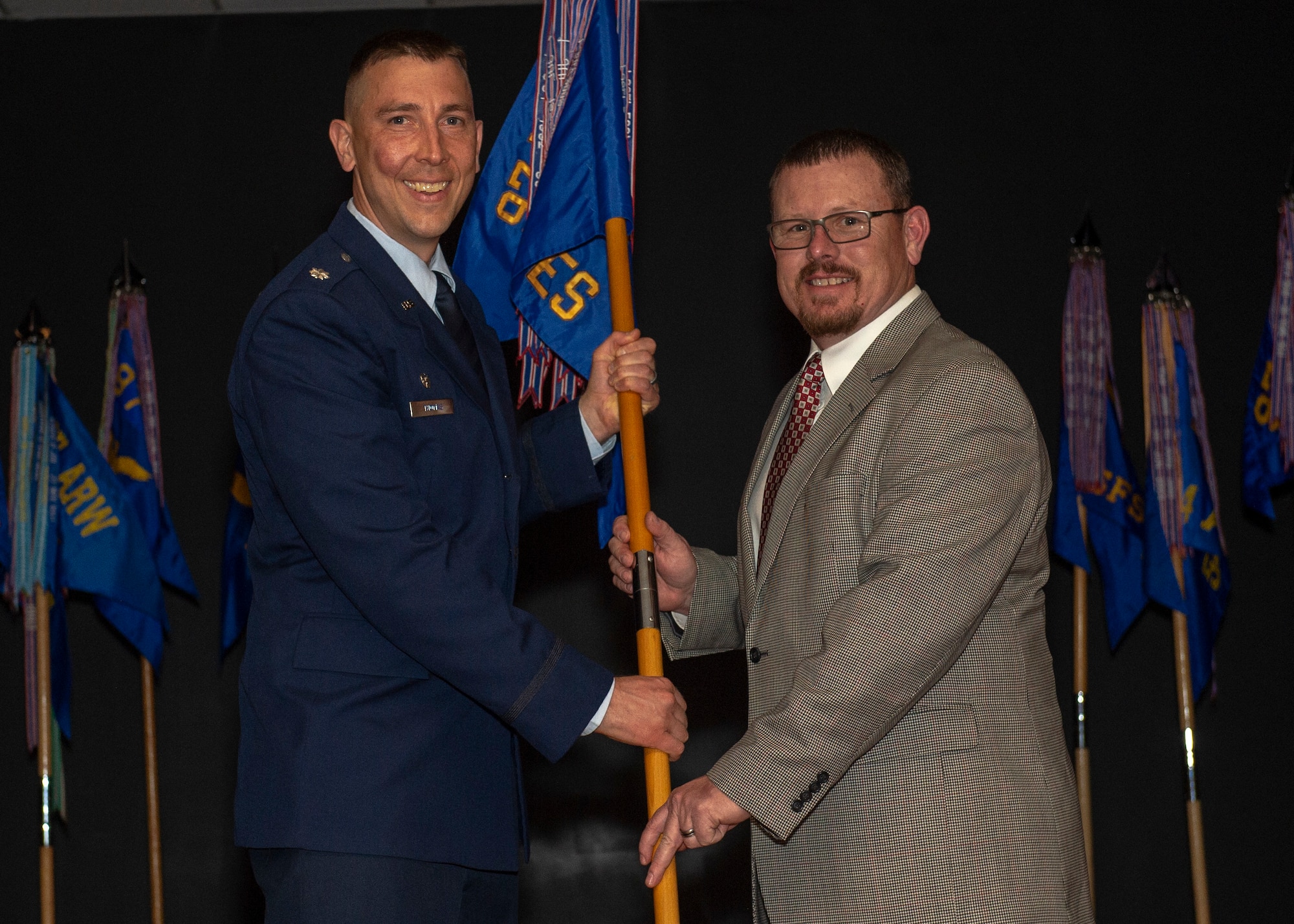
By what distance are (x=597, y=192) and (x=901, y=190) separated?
0.63 meters

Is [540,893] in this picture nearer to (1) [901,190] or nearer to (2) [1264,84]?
(1) [901,190]

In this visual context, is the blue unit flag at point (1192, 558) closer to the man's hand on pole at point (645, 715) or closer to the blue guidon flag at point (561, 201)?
the blue guidon flag at point (561, 201)

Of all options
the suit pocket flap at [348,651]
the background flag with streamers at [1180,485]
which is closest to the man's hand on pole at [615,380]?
the suit pocket flap at [348,651]

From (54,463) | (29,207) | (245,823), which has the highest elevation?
(29,207)

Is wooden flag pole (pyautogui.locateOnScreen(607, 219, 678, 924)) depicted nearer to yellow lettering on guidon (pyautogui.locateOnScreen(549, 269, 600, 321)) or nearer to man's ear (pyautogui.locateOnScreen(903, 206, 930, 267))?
yellow lettering on guidon (pyautogui.locateOnScreen(549, 269, 600, 321))

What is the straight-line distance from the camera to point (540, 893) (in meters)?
5.17

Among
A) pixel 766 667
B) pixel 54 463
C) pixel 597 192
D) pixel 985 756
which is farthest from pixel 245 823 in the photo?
pixel 54 463

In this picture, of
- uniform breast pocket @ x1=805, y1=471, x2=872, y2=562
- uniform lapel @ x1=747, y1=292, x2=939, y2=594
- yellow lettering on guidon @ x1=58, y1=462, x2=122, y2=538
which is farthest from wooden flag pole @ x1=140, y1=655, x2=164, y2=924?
uniform breast pocket @ x1=805, y1=471, x2=872, y2=562

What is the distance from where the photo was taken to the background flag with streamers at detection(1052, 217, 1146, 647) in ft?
16.1

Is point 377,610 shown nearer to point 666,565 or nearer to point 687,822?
point 687,822

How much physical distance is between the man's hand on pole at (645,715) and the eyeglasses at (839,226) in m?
0.95

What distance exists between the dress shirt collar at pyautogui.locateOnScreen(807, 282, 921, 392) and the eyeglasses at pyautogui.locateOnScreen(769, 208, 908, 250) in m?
0.15

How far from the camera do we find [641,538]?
2424 mm

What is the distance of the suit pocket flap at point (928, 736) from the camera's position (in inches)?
82.9
